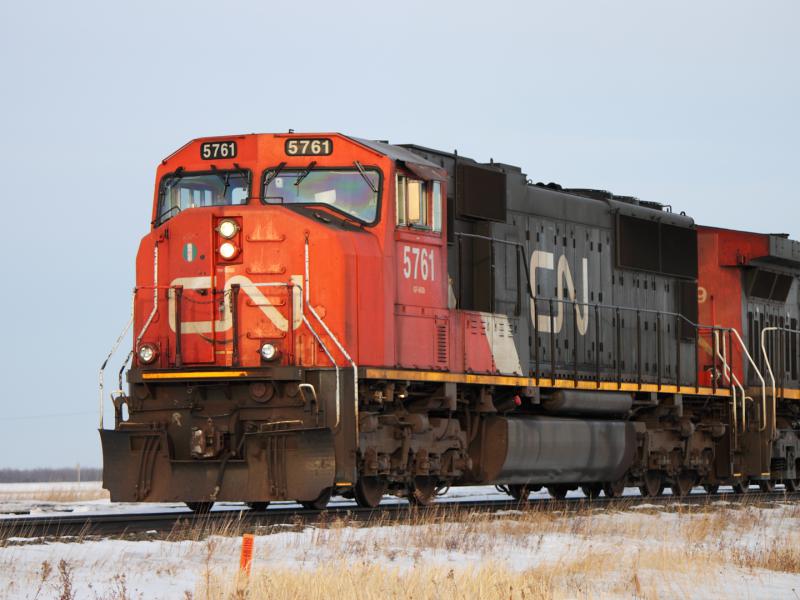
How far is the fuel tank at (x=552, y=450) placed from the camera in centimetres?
1694

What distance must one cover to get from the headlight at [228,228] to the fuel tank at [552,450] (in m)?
4.36

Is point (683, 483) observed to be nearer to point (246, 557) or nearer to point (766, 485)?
point (766, 485)

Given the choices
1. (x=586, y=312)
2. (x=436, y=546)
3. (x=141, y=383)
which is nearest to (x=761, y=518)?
(x=586, y=312)

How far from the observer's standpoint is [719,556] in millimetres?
11914

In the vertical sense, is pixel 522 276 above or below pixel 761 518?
above

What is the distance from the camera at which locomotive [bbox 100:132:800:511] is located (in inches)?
565

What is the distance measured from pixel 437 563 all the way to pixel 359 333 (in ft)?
14.5

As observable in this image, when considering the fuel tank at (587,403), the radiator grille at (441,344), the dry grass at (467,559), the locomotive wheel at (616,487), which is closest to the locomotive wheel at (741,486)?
the locomotive wheel at (616,487)

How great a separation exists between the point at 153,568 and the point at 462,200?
833 cm

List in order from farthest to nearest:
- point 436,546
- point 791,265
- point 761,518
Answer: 1. point 791,265
2. point 761,518
3. point 436,546

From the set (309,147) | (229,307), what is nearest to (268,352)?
(229,307)

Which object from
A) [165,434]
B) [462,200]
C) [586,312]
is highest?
[462,200]

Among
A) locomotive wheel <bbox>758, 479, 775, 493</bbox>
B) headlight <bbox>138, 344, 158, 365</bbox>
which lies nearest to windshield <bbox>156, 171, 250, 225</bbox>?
headlight <bbox>138, 344, 158, 365</bbox>

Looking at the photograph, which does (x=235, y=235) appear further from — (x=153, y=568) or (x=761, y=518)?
(x=761, y=518)
